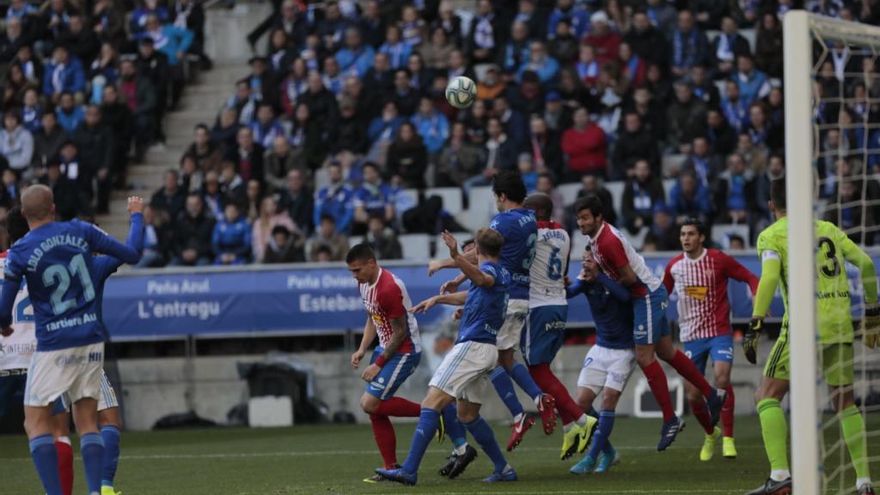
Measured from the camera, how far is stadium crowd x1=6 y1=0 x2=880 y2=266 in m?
22.1

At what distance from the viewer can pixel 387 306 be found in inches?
510

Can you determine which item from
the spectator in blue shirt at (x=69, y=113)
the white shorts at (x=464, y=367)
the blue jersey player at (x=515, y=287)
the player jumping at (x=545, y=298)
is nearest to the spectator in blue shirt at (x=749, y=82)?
the player jumping at (x=545, y=298)

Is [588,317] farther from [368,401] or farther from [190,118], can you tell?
[190,118]

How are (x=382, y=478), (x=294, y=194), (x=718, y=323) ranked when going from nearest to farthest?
(x=382, y=478)
(x=718, y=323)
(x=294, y=194)

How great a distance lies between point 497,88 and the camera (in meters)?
24.0

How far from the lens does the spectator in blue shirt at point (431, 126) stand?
23750 millimetres

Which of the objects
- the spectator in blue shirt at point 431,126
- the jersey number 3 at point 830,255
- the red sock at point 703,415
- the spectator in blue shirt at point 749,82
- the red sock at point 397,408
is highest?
the spectator in blue shirt at point 749,82

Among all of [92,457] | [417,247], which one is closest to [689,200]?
[417,247]

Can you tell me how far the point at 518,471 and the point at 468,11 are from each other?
14.9 metres

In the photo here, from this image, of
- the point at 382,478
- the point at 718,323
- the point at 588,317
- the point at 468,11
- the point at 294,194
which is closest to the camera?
the point at 382,478

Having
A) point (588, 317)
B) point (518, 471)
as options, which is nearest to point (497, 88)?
point (588, 317)

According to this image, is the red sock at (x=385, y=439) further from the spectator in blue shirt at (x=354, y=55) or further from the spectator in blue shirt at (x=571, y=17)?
the spectator in blue shirt at (x=354, y=55)

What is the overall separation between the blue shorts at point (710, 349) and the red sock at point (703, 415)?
0.70m

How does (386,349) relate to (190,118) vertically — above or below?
below
